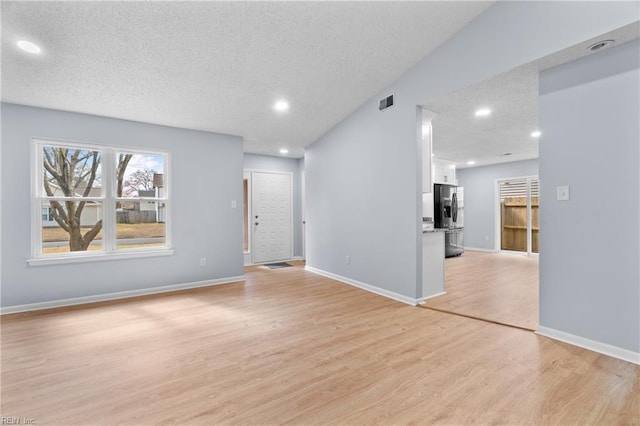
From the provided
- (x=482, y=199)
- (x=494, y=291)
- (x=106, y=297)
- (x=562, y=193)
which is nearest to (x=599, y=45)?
(x=562, y=193)

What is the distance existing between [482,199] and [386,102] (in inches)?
231

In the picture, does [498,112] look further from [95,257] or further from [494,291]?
[95,257]

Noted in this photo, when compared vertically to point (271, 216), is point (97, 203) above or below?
above

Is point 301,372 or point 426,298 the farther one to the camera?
point 426,298

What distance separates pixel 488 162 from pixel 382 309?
20.7 ft

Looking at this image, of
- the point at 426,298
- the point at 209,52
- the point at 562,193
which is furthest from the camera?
the point at 426,298

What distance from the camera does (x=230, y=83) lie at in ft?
11.4

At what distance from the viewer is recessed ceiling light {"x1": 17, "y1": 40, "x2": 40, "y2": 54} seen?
2.54 metres

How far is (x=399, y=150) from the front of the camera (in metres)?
3.80

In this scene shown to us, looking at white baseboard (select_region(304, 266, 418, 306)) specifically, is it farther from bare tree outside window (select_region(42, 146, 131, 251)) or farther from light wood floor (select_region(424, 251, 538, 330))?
bare tree outside window (select_region(42, 146, 131, 251))

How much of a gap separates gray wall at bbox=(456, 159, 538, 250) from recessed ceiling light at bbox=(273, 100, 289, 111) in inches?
260

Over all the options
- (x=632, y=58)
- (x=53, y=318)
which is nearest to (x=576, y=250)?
(x=632, y=58)

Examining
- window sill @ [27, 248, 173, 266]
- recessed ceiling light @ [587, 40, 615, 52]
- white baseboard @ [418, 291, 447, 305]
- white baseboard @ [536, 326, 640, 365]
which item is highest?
recessed ceiling light @ [587, 40, 615, 52]
